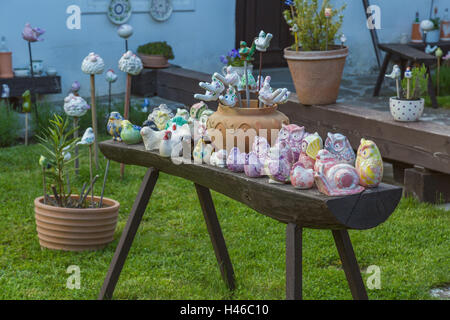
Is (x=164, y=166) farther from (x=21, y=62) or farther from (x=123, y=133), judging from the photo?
(x=21, y=62)

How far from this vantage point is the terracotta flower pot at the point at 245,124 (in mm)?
2732

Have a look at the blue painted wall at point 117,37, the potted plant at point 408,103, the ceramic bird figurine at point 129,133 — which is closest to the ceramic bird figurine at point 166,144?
the ceramic bird figurine at point 129,133

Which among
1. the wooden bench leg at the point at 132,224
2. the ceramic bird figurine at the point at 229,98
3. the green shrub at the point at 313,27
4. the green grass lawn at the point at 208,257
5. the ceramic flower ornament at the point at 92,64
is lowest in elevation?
the green grass lawn at the point at 208,257

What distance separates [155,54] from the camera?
7723 mm

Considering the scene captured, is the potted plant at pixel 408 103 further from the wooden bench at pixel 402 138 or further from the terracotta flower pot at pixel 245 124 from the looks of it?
the terracotta flower pot at pixel 245 124

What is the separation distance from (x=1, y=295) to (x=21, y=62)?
13.8 feet

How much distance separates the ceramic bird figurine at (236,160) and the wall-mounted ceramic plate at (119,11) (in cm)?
545

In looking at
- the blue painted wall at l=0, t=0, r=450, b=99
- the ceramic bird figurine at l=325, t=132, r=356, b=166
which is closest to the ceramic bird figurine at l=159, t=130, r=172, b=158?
the ceramic bird figurine at l=325, t=132, r=356, b=166

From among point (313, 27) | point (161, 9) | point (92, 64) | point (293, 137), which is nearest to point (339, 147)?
point (293, 137)

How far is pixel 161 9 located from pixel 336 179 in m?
6.14

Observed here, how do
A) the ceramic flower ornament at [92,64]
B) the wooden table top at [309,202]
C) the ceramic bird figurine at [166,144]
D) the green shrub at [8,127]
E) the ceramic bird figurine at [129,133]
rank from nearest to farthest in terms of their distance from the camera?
the wooden table top at [309,202] < the ceramic bird figurine at [166,144] < the ceramic bird figurine at [129,133] < the ceramic flower ornament at [92,64] < the green shrub at [8,127]

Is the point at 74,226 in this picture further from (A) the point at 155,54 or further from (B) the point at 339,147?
(A) the point at 155,54

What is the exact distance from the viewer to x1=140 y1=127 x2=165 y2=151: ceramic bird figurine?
3.00m
